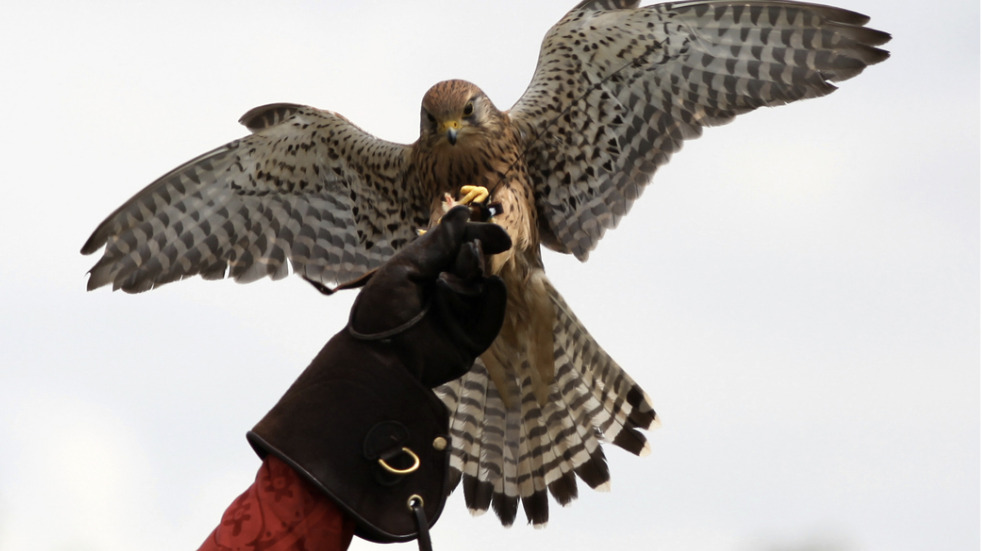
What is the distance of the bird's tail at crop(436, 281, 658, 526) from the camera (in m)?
5.14

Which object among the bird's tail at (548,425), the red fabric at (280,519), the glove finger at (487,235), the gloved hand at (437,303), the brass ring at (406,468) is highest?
the glove finger at (487,235)

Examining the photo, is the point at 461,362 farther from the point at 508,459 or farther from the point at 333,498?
the point at 508,459

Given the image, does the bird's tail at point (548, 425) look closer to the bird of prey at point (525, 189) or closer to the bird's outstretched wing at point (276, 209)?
the bird of prey at point (525, 189)

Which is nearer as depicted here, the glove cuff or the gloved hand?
the glove cuff

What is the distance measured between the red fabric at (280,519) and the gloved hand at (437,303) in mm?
317

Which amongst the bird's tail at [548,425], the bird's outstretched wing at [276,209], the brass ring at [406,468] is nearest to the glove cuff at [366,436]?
the brass ring at [406,468]

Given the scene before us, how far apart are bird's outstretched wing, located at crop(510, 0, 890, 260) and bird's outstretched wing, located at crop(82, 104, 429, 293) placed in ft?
1.95

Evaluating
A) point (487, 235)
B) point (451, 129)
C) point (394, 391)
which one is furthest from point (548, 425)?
point (394, 391)

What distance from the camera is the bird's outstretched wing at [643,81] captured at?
4.81 meters

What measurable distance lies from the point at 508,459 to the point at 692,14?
1909mm

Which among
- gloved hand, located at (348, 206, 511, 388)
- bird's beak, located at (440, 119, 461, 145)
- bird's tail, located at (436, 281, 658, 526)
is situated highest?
bird's beak, located at (440, 119, 461, 145)

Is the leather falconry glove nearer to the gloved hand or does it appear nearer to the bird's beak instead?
the gloved hand

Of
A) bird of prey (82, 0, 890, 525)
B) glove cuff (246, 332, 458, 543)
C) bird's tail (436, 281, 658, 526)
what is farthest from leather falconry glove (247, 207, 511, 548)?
bird's tail (436, 281, 658, 526)

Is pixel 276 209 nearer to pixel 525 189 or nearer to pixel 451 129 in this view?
pixel 451 129
